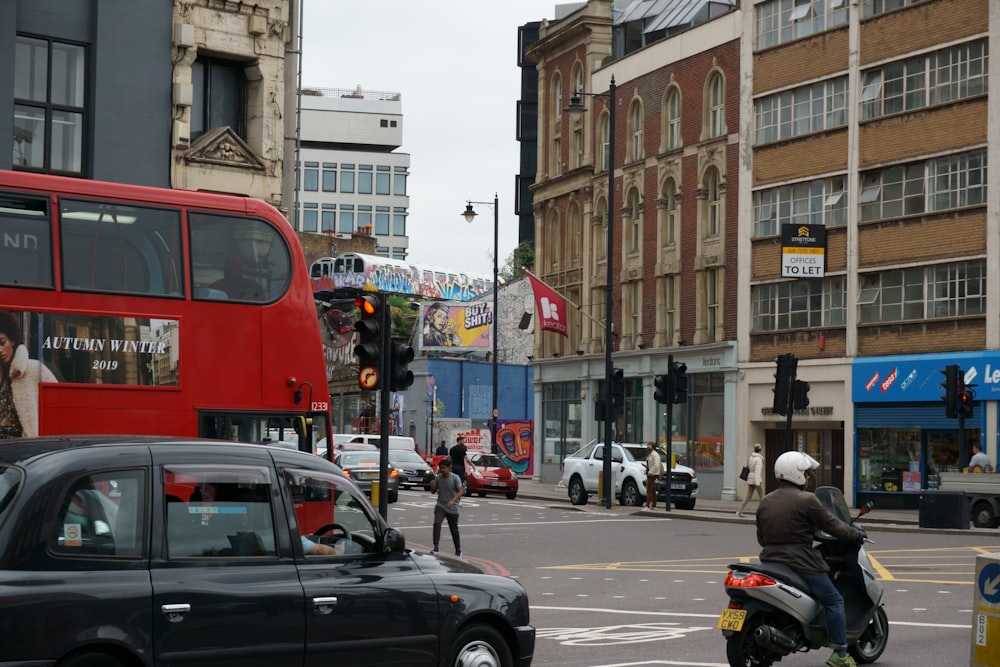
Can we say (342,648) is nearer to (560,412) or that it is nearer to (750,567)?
(750,567)

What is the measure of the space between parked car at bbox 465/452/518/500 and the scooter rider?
37070 millimetres

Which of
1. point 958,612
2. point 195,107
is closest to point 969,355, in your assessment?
point 195,107

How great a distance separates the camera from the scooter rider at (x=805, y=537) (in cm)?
Answer: 1130

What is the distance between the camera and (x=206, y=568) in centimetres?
844

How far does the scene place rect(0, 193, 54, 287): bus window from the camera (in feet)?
50.9

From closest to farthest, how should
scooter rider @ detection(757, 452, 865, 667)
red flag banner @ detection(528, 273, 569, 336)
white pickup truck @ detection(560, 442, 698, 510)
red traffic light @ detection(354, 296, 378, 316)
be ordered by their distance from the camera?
scooter rider @ detection(757, 452, 865, 667) < red traffic light @ detection(354, 296, 378, 316) < white pickup truck @ detection(560, 442, 698, 510) < red flag banner @ detection(528, 273, 569, 336)

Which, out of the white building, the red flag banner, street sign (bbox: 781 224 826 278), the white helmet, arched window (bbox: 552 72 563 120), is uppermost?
the white building

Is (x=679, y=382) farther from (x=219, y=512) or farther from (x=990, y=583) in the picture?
(x=219, y=512)

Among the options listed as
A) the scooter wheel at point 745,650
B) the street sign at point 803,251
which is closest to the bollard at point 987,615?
the scooter wheel at point 745,650

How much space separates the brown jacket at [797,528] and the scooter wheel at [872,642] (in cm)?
128

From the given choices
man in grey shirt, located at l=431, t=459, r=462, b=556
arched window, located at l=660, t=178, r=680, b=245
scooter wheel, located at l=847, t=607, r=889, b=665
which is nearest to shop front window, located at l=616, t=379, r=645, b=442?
arched window, located at l=660, t=178, r=680, b=245

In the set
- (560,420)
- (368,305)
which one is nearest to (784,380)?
(368,305)

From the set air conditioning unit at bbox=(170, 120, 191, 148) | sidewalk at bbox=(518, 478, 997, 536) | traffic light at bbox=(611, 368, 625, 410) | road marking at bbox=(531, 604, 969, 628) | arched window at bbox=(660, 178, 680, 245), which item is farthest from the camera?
arched window at bbox=(660, 178, 680, 245)

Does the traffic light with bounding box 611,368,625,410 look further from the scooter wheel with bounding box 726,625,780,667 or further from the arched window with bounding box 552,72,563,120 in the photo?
the scooter wheel with bounding box 726,625,780,667
